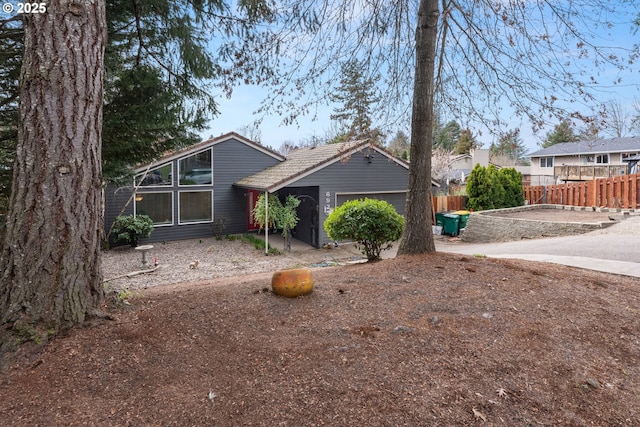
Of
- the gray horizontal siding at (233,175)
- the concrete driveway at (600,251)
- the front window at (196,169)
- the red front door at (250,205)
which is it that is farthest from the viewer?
the red front door at (250,205)

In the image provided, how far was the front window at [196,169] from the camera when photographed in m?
15.4

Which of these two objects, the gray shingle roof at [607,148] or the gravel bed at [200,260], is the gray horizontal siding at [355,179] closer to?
the gravel bed at [200,260]

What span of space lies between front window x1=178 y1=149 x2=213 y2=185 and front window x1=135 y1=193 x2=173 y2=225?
3.10 ft

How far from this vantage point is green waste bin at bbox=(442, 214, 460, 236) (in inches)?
642

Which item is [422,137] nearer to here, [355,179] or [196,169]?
[355,179]

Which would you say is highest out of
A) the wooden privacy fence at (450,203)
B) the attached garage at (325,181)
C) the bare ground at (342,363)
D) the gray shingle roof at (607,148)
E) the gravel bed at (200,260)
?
the gray shingle roof at (607,148)

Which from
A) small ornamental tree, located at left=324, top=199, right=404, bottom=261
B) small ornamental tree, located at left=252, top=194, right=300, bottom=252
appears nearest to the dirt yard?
small ornamental tree, located at left=324, top=199, right=404, bottom=261

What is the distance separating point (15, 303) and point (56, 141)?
1.15 metres

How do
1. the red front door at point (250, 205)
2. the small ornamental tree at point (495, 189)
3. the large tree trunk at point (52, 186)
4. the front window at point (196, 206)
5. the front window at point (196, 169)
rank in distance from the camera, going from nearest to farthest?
the large tree trunk at point (52, 186) → the front window at point (196, 169) → the front window at point (196, 206) → the red front door at point (250, 205) → the small ornamental tree at point (495, 189)

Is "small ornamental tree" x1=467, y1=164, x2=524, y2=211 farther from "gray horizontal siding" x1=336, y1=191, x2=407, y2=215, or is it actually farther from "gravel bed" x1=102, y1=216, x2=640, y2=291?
"gravel bed" x1=102, y1=216, x2=640, y2=291

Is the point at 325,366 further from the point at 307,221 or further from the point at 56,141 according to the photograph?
the point at 307,221

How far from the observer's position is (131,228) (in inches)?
536

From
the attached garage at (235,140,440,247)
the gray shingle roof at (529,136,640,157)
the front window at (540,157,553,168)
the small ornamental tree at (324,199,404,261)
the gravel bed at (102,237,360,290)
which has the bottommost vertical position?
the gravel bed at (102,237,360,290)

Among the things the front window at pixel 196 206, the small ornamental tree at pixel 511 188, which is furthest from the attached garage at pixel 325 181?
the small ornamental tree at pixel 511 188
